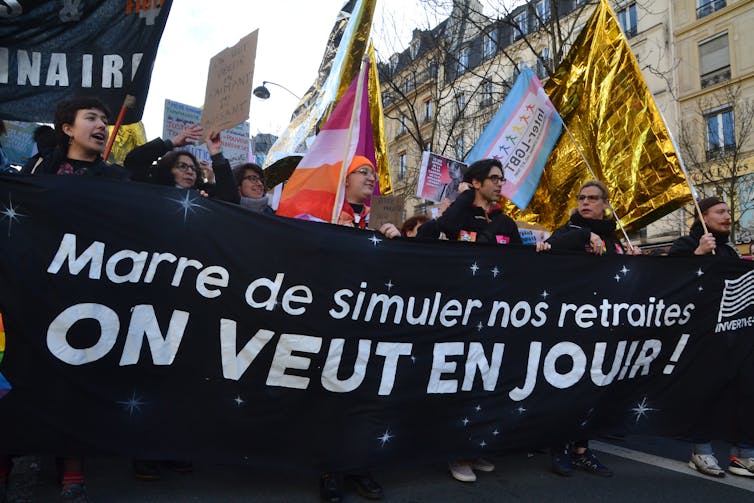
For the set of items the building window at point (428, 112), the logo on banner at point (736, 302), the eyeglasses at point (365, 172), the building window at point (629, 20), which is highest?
the building window at point (629, 20)

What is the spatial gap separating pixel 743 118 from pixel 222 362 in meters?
18.3

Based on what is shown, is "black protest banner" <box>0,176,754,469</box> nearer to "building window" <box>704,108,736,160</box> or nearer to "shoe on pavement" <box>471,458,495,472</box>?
"shoe on pavement" <box>471,458,495,472</box>

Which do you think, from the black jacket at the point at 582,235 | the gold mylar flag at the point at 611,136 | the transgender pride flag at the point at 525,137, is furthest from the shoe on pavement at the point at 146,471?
the gold mylar flag at the point at 611,136

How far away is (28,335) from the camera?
243cm

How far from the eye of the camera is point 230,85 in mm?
3662

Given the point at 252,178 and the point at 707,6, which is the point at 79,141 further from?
the point at 707,6

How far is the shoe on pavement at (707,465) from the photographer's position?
3.48 metres

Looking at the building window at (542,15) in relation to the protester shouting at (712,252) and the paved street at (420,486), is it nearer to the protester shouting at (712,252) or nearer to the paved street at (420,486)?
the protester shouting at (712,252)

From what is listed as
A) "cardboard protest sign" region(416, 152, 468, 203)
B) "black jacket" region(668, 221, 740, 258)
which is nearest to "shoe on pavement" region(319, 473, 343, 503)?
"black jacket" region(668, 221, 740, 258)

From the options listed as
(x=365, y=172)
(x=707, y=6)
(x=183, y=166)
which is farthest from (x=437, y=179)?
(x=707, y=6)

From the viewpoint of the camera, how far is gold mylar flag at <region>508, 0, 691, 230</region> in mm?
4723

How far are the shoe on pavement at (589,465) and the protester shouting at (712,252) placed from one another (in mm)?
632

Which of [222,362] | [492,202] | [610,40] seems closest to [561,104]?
[610,40]

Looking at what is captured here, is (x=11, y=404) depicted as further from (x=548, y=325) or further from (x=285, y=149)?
(x=285, y=149)
